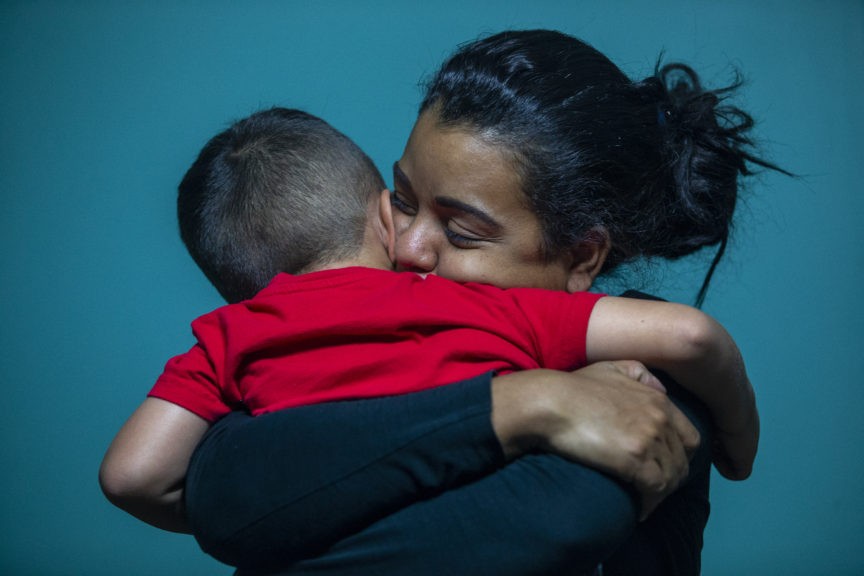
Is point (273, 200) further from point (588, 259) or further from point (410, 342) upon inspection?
point (588, 259)

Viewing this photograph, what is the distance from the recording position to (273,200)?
3.41 feet

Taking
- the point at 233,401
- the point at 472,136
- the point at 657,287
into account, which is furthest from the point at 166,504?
the point at 657,287

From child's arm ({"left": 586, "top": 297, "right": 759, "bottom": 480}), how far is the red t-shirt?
24mm

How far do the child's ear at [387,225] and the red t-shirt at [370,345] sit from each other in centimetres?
18

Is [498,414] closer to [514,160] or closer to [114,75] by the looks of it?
[514,160]

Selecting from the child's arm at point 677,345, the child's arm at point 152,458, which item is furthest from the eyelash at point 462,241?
the child's arm at point 152,458

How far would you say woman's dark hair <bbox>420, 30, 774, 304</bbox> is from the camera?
39.2 inches

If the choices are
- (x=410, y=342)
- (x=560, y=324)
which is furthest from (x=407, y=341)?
(x=560, y=324)

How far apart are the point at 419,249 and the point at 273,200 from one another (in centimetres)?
21

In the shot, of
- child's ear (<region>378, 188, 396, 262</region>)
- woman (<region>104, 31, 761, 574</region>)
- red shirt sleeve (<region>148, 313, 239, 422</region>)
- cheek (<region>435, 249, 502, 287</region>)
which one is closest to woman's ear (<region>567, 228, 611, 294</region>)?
woman (<region>104, 31, 761, 574</region>)

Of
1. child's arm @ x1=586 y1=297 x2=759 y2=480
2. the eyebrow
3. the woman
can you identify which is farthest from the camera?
the eyebrow

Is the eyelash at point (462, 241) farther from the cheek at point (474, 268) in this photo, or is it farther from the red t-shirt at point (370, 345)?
the red t-shirt at point (370, 345)

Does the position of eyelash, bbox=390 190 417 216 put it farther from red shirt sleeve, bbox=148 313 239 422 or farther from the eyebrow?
red shirt sleeve, bbox=148 313 239 422

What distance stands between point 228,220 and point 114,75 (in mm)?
820
